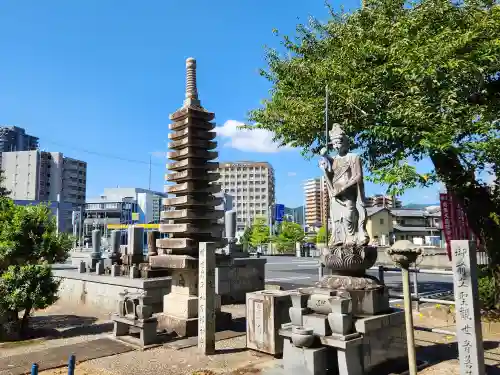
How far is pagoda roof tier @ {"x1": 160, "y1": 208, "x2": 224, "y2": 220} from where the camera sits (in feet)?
37.3

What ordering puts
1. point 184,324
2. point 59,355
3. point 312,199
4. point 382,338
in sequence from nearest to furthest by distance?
point 382,338 < point 59,355 < point 184,324 < point 312,199

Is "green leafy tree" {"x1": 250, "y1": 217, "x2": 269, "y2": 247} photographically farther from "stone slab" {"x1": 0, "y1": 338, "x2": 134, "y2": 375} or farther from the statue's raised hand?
the statue's raised hand

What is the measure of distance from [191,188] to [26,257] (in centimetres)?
515

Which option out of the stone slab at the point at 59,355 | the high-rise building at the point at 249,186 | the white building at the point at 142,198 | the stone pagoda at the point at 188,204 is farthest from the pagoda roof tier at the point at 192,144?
the high-rise building at the point at 249,186

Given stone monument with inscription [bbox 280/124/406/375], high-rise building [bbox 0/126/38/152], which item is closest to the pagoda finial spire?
stone monument with inscription [bbox 280/124/406/375]

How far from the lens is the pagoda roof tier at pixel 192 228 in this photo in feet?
37.0

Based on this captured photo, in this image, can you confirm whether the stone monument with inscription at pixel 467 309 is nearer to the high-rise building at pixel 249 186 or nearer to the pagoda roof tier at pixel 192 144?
the pagoda roof tier at pixel 192 144

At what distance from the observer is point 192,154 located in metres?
11.7

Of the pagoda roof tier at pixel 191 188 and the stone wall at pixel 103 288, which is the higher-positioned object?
the pagoda roof tier at pixel 191 188

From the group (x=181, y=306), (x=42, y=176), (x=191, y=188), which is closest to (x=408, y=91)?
(x=191, y=188)

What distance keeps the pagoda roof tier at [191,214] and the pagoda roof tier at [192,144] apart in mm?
1946

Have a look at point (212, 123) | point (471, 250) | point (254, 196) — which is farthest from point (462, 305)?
point (254, 196)

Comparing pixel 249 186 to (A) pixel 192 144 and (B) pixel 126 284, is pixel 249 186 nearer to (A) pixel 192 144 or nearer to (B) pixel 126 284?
(B) pixel 126 284

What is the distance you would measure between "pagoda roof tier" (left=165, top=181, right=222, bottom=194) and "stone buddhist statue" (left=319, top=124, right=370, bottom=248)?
4628mm
